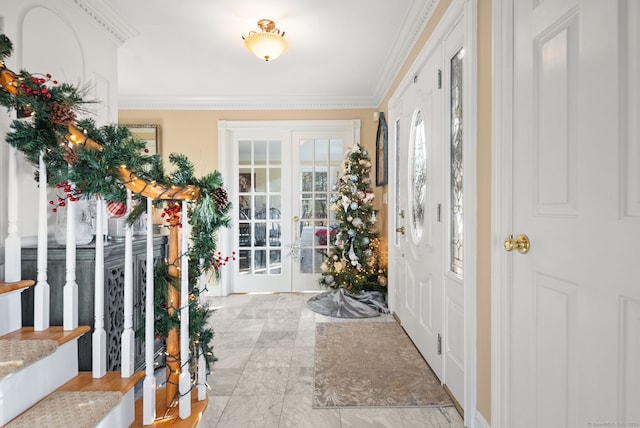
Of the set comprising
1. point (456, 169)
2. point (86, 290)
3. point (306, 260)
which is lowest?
point (306, 260)

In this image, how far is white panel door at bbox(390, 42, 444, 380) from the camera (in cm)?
220

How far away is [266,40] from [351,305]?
2.72 m

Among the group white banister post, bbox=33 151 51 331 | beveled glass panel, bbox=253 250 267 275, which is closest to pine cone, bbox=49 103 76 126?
white banister post, bbox=33 151 51 331

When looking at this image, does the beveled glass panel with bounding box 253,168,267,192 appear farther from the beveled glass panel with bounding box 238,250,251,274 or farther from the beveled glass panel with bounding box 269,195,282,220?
the beveled glass panel with bounding box 238,250,251,274

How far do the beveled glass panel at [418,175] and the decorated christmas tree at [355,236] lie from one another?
3.48 feet

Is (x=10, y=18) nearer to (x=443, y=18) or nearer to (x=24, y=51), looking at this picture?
(x=24, y=51)

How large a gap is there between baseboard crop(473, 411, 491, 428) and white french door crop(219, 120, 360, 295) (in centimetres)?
308

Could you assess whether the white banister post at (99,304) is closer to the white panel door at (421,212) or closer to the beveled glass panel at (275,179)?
the white panel door at (421,212)

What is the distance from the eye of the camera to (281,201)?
4.58m

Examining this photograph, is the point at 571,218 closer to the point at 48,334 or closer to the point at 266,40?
the point at 48,334

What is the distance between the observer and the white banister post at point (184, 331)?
49.2 inches

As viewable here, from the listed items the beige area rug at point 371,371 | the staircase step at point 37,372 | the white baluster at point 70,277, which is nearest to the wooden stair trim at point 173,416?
the staircase step at point 37,372

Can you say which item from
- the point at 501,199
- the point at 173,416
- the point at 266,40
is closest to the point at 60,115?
the point at 173,416

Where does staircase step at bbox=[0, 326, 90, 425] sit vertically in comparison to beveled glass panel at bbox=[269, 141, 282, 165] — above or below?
below
